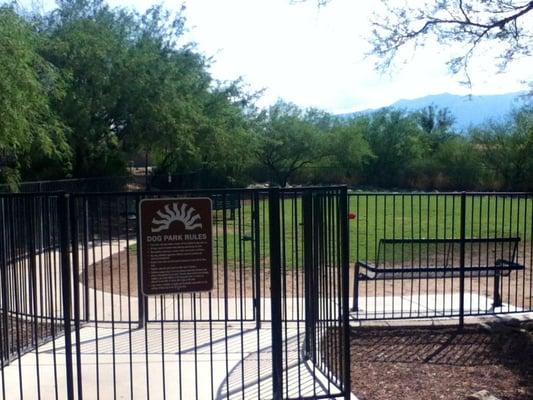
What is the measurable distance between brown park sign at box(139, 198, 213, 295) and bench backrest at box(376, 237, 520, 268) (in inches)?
171

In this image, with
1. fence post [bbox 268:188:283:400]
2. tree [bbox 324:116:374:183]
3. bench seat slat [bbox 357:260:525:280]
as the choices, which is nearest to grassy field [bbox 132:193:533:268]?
fence post [bbox 268:188:283:400]

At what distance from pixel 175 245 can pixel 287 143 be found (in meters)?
42.6

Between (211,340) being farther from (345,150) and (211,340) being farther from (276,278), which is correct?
(345,150)

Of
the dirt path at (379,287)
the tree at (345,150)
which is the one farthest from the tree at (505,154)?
the dirt path at (379,287)

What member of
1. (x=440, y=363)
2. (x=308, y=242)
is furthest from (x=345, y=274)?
(x=440, y=363)

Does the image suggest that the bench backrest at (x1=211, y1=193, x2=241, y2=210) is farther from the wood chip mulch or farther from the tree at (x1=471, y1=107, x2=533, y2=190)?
the tree at (x1=471, y1=107, x2=533, y2=190)

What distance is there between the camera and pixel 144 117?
857 inches

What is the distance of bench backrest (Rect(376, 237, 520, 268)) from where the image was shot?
30.6 feet

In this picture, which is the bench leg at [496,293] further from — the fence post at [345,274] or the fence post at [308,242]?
the fence post at [345,274]

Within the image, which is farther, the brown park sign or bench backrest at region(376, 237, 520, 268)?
bench backrest at region(376, 237, 520, 268)

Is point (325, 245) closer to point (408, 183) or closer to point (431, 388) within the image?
point (431, 388)

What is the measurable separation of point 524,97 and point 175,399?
7.67 metres

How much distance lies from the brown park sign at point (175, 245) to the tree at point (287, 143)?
4049 cm

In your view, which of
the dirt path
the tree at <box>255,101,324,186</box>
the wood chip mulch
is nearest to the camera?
the wood chip mulch
